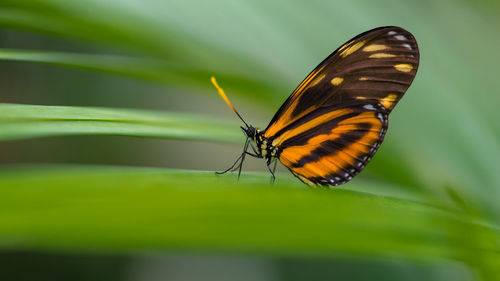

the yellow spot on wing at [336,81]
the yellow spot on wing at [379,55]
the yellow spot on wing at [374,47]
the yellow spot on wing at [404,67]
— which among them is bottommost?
the yellow spot on wing at [404,67]

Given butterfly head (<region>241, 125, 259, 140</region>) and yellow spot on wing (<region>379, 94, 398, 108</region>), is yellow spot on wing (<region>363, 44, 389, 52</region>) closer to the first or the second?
yellow spot on wing (<region>379, 94, 398, 108</region>)

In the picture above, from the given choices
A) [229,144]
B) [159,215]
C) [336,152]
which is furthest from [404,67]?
[159,215]

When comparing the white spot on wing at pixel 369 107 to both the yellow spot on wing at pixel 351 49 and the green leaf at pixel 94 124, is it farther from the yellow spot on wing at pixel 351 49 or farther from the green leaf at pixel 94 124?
the green leaf at pixel 94 124

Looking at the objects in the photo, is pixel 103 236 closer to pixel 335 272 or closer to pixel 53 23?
pixel 53 23

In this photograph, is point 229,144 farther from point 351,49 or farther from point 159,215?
point 159,215

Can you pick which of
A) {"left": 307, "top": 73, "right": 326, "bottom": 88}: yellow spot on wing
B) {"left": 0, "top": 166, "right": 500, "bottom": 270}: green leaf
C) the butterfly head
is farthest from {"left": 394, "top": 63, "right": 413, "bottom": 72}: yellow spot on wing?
{"left": 0, "top": 166, "right": 500, "bottom": 270}: green leaf

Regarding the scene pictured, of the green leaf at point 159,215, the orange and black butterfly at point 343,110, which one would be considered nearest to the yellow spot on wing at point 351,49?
the orange and black butterfly at point 343,110

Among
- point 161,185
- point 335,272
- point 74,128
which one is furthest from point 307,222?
point 335,272
